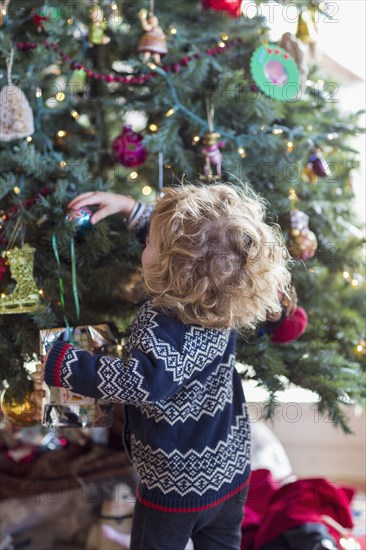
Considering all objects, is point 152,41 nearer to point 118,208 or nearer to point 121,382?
point 118,208

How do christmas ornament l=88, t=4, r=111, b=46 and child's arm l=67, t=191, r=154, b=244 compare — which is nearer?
child's arm l=67, t=191, r=154, b=244

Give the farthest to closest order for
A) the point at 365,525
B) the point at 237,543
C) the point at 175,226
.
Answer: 1. the point at 365,525
2. the point at 237,543
3. the point at 175,226

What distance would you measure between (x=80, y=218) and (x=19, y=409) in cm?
40

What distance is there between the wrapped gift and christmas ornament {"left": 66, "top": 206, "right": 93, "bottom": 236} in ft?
0.64

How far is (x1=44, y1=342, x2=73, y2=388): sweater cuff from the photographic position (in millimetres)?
1020

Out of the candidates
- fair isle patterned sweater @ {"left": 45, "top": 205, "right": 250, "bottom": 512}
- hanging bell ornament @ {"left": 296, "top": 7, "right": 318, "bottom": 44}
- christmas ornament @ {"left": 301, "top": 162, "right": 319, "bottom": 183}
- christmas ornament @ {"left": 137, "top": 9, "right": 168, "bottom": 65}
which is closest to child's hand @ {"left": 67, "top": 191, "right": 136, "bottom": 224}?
fair isle patterned sweater @ {"left": 45, "top": 205, "right": 250, "bottom": 512}

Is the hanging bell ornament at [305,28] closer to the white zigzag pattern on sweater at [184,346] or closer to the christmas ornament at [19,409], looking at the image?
the white zigzag pattern on sweater at [184,346]

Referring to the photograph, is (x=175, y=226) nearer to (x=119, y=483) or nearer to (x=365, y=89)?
(x=119, y=483)

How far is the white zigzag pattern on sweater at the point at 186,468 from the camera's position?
1094mm

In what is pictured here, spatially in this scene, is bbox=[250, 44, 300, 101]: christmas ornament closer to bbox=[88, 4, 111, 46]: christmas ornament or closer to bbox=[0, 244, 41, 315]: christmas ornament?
bbox=[88, 4, 111, 46]: christmas ornament

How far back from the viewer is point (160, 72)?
4.68 feet

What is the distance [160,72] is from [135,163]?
8.3 inches

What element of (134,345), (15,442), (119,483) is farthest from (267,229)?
(15,442)

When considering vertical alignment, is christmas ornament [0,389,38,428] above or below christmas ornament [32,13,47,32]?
below
